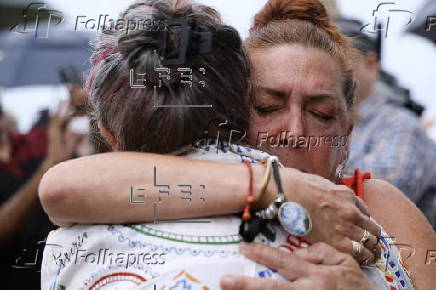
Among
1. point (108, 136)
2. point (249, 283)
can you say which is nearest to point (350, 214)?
point (249, 283)

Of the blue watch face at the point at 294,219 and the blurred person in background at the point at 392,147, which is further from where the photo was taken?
the blurred person in background at the point at 392,147

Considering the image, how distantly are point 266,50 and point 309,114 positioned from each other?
0.24m

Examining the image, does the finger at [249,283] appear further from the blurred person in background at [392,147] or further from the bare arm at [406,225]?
the blurred person in background at [392,147]

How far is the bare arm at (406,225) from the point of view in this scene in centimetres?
202

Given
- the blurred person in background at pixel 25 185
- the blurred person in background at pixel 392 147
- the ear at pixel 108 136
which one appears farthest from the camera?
the blurred person in background at pixel 25 185

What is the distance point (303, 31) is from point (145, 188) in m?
0.95

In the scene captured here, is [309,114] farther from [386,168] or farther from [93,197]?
[386,168]

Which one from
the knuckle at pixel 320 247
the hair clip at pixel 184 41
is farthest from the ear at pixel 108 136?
the knuckle at pixel 320 247

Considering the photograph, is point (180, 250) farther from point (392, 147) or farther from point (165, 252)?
point (392, 147)

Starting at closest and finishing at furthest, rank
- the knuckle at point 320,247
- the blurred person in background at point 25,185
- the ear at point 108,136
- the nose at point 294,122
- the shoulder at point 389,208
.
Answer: the knuckle at point 320,247 < the ear at point 108,136 < the nose at point 294,122 < the shoulder at point 389,208 < the blurred person in background at point 25,185

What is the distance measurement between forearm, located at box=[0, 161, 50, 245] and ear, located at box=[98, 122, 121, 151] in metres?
2.28

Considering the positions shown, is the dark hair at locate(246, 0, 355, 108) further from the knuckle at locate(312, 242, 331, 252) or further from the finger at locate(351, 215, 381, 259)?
the knuckle at locate(312, 242, 331, 252)

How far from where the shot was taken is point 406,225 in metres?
2.14

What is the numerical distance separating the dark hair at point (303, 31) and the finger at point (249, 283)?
0.93 meters
